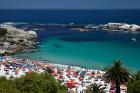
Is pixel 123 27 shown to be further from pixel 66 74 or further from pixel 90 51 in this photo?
pixel 66 74

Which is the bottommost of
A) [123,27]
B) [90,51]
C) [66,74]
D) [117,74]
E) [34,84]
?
[123,27]

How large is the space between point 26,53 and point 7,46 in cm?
801

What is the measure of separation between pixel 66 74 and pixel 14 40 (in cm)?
4760

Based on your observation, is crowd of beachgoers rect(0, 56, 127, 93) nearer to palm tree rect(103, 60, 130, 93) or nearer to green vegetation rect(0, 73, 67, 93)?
palm tree rect(103, 60, 130, 93)

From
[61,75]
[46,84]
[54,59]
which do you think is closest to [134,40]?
[54,59]

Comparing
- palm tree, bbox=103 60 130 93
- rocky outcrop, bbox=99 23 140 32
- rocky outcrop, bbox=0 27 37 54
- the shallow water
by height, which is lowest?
rocky outcrop, bbox=99 23 140 32

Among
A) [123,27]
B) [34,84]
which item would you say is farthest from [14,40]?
[123,27]

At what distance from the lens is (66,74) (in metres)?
74.6

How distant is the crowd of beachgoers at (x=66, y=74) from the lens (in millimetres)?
64613

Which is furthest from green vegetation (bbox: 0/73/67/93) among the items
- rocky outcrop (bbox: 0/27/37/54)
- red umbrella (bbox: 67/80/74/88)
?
rocky outcrop (bbox: 0/27/37/54)

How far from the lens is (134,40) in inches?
5522

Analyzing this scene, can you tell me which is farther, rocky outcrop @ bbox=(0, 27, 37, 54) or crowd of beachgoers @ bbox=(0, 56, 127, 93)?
rocky outcrop @ bbox=(0, 27, 37, 54)

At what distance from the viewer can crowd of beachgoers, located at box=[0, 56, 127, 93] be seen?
6461cm

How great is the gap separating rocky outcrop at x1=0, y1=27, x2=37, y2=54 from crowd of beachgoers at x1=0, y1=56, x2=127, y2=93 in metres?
20.2
